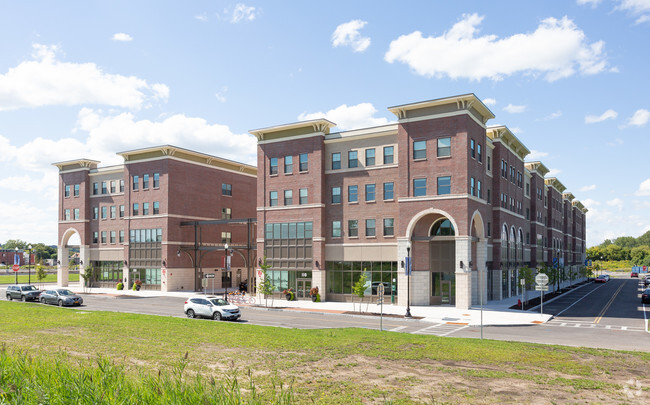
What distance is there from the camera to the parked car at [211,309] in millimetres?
34344

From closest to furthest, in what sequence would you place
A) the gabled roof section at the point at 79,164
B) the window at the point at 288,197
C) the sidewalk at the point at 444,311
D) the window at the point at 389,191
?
the sidewalk at the point at 444,311, the window at the point at 389,191, the window at the point at 288,197, the gabled roof section at the point at 79,164

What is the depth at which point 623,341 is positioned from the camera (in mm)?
27078

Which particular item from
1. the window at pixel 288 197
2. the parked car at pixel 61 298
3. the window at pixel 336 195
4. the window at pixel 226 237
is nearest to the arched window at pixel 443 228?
the window at pixel 336 195

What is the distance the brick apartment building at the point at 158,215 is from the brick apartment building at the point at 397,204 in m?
10.0

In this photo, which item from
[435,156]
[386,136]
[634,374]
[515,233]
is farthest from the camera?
[515,233]

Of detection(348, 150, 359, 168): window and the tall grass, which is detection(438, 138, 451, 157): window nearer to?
detection(348, 150, 359, 168): window

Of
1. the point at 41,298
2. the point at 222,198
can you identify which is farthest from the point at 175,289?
the point at 41,298

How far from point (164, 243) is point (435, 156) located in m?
36.1

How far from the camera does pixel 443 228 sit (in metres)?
46.3

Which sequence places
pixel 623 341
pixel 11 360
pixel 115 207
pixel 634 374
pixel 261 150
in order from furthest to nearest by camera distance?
pixel 115 207 < pixel 261 150 < pixel 623 341 < pixel 634 374 < pixel 11 360

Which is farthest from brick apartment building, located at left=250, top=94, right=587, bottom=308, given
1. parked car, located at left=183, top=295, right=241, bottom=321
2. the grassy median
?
the grassy median

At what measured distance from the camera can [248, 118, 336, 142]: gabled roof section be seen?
50.5 meters

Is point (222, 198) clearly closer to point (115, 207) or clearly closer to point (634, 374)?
point (115, 207)

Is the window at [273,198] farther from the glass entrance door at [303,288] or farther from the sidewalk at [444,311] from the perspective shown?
the sidewalk at [444,311]
